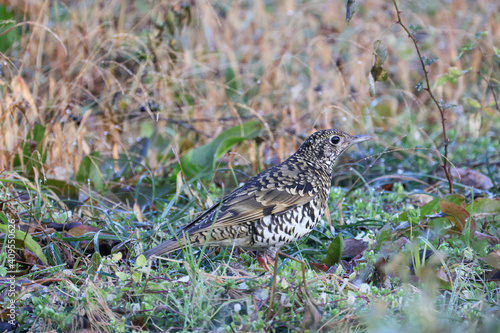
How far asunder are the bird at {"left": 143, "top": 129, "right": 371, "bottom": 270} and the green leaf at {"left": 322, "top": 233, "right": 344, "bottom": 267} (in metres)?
0.25

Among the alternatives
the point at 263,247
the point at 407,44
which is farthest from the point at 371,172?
the point at 407,44

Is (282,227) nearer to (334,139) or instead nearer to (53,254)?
(334,139)

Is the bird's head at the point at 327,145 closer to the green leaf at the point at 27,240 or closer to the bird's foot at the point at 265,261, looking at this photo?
the bird's foot at the point at 265,261

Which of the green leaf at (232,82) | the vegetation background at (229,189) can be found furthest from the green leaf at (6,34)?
the green leaf at (232,82)

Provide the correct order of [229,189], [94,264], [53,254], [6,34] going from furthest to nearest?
[6,34], [229,189], [53,254], [94,264]

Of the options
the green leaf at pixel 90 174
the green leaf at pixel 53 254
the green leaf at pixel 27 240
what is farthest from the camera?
the green leaf at pixel 90 174

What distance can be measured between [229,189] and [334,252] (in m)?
1.91

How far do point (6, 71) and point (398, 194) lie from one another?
3953mm

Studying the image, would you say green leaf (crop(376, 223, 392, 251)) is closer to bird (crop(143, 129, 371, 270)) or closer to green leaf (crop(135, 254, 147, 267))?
bird (crop(143, 129, 371, 270))

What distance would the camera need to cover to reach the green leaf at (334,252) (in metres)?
3.19

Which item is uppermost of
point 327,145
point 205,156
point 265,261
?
point 327,145

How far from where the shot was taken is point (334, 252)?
10.7 ft

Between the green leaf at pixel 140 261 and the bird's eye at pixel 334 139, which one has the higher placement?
the bird's eye at pixel 334 139

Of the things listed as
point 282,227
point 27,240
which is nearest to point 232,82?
point 282,227
